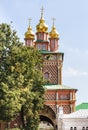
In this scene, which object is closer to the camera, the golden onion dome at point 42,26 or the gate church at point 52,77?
the gate church at point 52,77

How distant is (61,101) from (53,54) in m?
6.71

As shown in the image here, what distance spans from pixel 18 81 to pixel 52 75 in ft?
63.2

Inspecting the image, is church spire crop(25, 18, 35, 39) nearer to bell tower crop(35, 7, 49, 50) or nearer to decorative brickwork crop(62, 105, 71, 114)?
bell tower crop(35, 7, 49, 50)

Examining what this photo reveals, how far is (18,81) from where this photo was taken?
94.4 feet

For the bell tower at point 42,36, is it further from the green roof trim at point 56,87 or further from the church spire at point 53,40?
the green roof trim at point 56,87

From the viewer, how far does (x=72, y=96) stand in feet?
144

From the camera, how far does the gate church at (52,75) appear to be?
144 ft

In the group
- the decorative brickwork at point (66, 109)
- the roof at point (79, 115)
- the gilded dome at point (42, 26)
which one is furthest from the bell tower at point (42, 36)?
the roof at point (79, 115)

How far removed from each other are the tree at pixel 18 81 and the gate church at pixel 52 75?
934 cm

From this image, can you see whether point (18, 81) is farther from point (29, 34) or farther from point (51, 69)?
point (29, 34)

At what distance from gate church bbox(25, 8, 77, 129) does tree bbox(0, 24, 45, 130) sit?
934 centimetres

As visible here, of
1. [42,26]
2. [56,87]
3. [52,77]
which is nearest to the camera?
[56,87]

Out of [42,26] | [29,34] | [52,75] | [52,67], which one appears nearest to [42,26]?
[42,26]

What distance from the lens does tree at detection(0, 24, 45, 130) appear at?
90.4 feet
